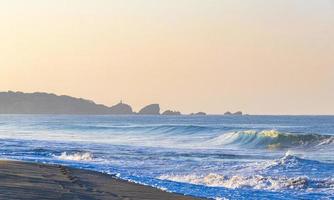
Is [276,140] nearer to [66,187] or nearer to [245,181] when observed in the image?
[245,181]

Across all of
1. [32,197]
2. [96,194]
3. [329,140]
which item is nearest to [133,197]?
[96,194]

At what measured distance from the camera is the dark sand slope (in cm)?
1193

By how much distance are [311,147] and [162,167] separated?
2479 centimetres

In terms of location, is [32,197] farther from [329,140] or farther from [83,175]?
[329,140]

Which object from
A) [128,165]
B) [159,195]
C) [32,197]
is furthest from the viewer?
[128,165]

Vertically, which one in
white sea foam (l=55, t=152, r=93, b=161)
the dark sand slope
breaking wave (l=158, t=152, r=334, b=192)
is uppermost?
the dark sand slope

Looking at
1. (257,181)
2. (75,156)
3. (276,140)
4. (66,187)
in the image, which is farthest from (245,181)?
(276,140)

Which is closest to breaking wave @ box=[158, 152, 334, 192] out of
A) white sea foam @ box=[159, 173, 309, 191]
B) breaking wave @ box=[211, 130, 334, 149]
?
white sea foam @ box=[159, 173, 309, 191]

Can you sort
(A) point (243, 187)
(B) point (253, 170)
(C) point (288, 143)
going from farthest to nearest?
(C) point (288, 143) < (B) point (253, 170) < (A) point (243, 187)

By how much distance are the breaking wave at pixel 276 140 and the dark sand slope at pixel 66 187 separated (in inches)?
1203

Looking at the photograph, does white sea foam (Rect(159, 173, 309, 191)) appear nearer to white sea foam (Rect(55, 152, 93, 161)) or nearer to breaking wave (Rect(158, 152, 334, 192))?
breaking wave (Rect(158, 152, 334, 192))

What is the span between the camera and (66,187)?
13789 mm

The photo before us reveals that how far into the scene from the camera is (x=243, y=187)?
17953mm

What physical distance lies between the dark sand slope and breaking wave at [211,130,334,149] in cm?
3055
